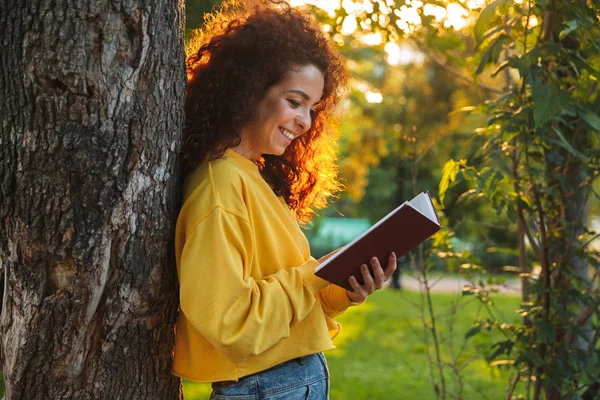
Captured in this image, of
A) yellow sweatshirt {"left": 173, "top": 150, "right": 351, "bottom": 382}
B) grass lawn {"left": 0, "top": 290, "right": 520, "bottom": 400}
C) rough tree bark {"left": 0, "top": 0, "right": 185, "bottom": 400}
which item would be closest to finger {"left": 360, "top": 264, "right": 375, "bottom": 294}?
yellow sweatshirt {"left": 173, "top": 150, "right": 351, "bottom": 382}

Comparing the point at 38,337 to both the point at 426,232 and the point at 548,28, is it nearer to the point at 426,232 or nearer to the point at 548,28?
the point at 426,232

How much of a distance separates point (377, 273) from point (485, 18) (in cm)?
109

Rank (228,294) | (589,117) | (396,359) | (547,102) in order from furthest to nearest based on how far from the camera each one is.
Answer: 1. (396,359)
2. (589,117)
3. (547,102)
4. (228,294)

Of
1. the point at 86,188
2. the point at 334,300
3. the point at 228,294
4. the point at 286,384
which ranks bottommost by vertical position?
the point at 286,384

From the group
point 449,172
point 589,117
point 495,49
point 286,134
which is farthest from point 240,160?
point 589,117

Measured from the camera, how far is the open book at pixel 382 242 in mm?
2057

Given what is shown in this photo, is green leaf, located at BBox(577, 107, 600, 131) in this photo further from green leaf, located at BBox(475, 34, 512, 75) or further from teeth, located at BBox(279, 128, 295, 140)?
teeth, located at BBox(279, 128, 295, 140)

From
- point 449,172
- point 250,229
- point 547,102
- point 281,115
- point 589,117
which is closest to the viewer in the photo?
point 250,229

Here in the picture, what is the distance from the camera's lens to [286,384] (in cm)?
216

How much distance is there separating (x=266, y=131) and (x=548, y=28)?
1336 millimetres

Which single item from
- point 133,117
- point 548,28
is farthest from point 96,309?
point 548,28

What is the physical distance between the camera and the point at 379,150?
41.6 ft

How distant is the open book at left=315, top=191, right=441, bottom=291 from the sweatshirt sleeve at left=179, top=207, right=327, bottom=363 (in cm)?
17

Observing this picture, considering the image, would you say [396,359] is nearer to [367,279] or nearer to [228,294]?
[367,279]
